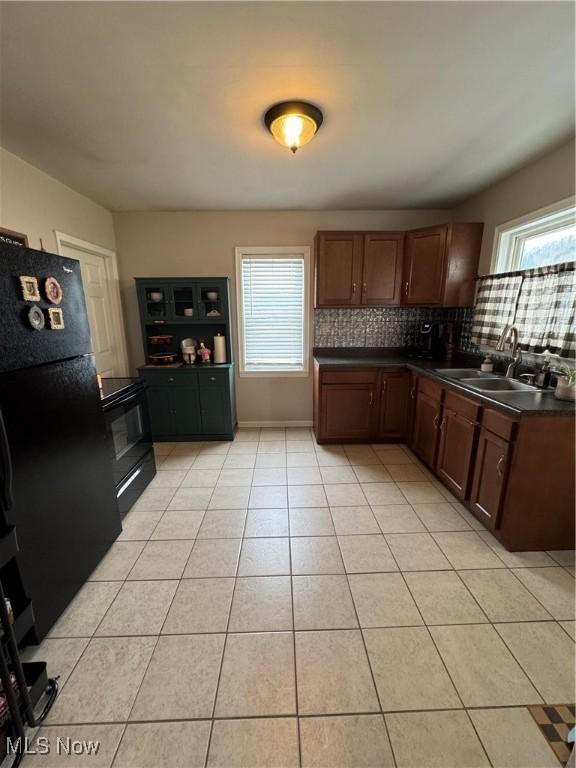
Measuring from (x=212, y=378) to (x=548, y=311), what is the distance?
2968 mm

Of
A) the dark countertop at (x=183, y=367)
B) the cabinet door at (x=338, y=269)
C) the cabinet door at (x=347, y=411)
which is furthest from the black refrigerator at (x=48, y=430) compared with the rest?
the cabinet door at (x=338, y=269)

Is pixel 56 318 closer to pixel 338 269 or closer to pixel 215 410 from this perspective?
pixel 215 410

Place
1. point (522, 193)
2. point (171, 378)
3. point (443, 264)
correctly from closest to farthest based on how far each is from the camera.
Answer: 1. point (522, 193)
2. point (443, 264)
3. point (171, 378)

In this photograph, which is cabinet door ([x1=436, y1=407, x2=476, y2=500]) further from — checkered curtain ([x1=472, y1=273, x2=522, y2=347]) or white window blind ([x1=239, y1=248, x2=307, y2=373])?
white window blind ([x1=239, y1=248, x2=307, y2=373])

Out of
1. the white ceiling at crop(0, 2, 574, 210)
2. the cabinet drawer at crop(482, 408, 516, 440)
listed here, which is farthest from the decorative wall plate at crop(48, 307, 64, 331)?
the cabinet drawer at crop(482, 408, 516, 440)

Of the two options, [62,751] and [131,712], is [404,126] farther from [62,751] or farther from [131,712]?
[62,751]

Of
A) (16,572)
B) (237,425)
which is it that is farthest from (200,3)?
(237,425)

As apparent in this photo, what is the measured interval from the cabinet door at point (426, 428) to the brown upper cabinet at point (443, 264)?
104cm

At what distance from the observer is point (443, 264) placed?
288 cm

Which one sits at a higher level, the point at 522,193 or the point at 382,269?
the point at 522,193

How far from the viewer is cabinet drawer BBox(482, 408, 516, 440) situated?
1728 mm

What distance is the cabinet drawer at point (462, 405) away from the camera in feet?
6.65

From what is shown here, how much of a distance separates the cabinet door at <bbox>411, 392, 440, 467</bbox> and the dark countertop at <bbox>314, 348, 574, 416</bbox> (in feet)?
0.87

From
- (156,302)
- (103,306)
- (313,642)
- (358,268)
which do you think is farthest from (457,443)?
(103,306)
